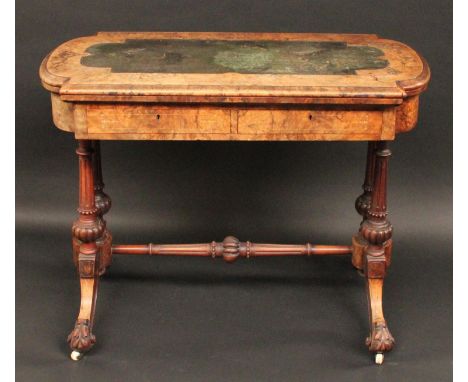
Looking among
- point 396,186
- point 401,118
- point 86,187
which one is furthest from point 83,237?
point 396,186

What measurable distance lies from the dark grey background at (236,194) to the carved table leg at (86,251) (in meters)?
0.27

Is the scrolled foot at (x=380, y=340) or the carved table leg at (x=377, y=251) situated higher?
the carved table leg at (x=377, y=251)

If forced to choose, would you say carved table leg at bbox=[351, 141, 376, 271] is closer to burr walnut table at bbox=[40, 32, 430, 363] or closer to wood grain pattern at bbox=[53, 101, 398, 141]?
burr walnut table at bbox=[40, 32, 430, 363]

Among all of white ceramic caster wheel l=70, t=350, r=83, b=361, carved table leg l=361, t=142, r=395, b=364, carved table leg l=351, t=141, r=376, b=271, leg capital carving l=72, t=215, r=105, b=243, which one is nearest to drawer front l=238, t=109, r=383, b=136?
carved table leg l=361, t=142, r=395, b=364

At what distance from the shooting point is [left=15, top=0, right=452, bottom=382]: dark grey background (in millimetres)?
5344

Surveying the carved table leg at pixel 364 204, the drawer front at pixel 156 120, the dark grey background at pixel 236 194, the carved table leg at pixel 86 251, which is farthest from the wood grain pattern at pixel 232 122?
the dark grey background at pixel 236 194

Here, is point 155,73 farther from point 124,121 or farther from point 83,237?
point 83,237

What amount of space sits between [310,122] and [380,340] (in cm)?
96

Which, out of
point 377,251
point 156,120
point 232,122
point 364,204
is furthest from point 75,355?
point 364,204

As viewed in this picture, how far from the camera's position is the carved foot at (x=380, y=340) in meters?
4.81

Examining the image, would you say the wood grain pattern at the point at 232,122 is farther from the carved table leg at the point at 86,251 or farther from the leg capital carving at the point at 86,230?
the leg capital carving at the point at 86,230

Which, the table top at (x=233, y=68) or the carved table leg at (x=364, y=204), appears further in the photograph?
the carved table leg at (x=364, y=204)

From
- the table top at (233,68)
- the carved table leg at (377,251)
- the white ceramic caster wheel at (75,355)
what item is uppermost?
the table top at (233,68)

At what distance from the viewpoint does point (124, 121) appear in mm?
4508
